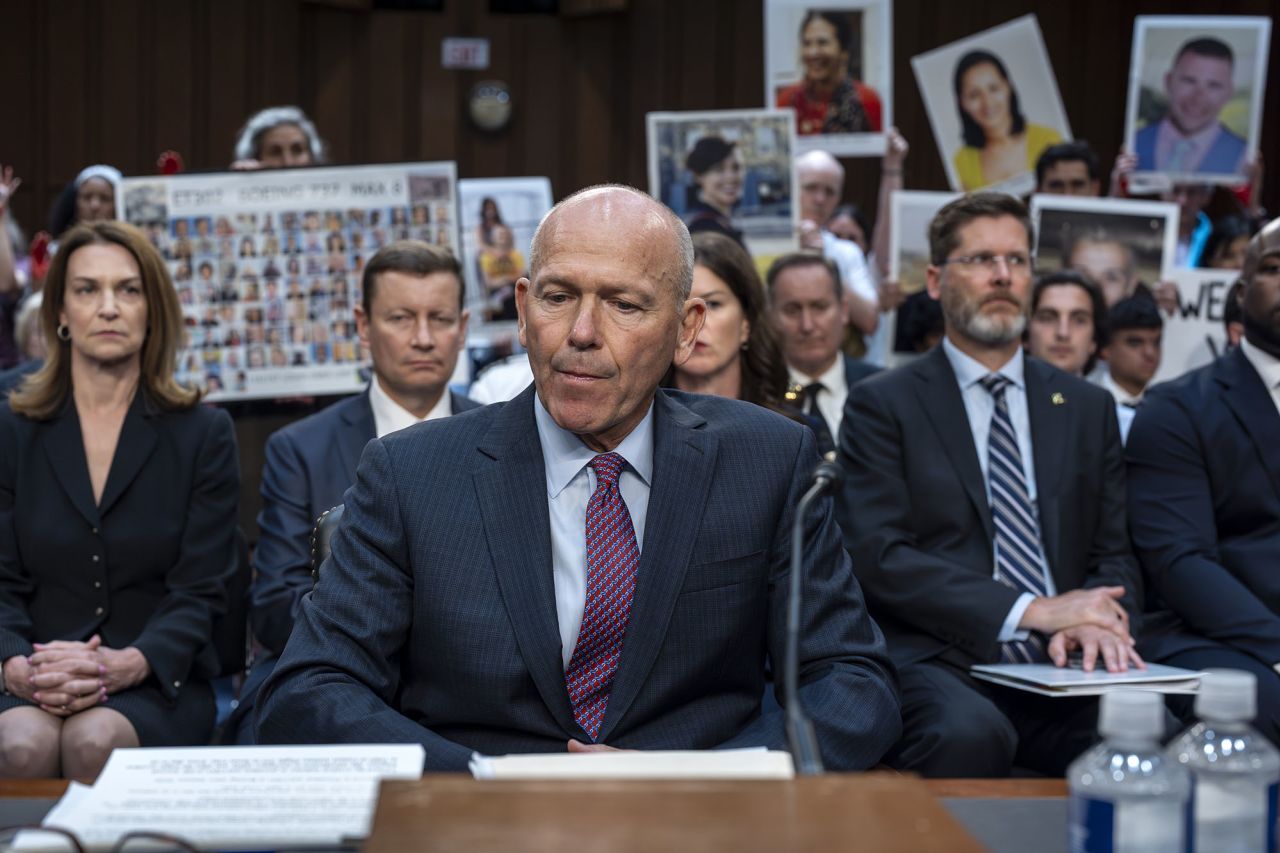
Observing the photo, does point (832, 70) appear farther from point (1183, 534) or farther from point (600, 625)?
point (600, 625)

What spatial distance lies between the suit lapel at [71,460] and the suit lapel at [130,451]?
0.12 ft

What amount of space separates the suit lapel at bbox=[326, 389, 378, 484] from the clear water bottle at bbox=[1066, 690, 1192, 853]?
2441 millimetres

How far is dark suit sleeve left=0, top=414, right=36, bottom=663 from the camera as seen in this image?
3225 mm

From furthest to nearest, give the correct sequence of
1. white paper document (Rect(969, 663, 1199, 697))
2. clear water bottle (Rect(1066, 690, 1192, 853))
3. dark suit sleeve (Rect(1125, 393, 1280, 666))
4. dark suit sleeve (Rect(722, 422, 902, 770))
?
1. dark suit sleeve (Rect(1125, 393, 1280, 666))
2. white paper document (Rect(969, 663, 1199, 697))
3. dark suit sleeve (Rect(722, 422, 902, 770))
4. clear water bottle (Rect(1066, 690, 1192, 853))

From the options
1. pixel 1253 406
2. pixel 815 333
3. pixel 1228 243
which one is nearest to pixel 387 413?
pixel 815 333

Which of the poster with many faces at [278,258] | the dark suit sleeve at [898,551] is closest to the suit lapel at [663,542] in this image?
the dark suit sleeve at [898,551]

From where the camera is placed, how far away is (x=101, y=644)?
11.0ft

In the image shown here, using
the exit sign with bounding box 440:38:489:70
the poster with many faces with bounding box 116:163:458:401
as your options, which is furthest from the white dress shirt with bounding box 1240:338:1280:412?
the exit sign with bounding box 440:38:489:70

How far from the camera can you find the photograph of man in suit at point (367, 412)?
3.45m

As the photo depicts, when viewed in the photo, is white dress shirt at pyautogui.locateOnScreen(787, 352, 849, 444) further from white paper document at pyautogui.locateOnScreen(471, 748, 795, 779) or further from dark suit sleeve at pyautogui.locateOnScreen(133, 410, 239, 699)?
white paper document at pyautogui.locateOnScreen(471, 748, 795, 779)

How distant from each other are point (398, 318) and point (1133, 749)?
2.65 m

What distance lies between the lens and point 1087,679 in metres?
2.70

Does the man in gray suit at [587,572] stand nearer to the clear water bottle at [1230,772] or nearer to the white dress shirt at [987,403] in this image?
the clear water bottle at [1230,772]

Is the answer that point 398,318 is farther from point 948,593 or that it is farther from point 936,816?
point 936,816
